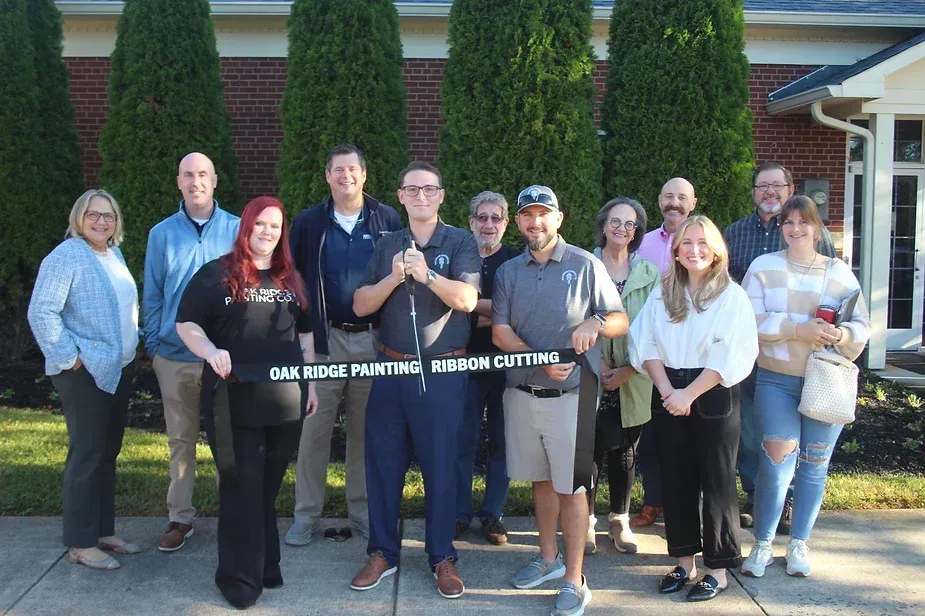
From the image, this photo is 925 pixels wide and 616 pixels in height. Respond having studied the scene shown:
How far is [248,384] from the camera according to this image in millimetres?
3639

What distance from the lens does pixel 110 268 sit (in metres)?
4.17

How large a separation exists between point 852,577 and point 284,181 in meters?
6.12

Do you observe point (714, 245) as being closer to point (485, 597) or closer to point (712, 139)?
point (485, 597)

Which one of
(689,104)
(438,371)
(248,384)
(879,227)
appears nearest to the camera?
(248,384)

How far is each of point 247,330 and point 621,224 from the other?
207 centimetres

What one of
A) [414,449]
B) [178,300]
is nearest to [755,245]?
[414,449]

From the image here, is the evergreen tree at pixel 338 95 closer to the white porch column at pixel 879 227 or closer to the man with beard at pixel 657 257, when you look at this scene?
the man with beard at pixel 657 257

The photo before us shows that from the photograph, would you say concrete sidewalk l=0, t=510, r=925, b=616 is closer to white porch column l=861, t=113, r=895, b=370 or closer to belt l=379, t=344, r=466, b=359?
belt l=379, t=344, r=466, b=359

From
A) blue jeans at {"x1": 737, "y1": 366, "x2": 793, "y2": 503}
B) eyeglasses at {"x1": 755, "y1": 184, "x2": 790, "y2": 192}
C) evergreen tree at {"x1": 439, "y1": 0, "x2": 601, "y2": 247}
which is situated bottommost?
blue jeans at {"x1": 737, "y1": 366, "x2": 793, "y2": 503}

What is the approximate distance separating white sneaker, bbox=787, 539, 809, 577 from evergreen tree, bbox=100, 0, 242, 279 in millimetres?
6660

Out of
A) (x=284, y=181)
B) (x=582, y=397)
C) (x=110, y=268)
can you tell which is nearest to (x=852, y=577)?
(x=582, y=397)

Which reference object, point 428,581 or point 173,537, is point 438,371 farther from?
point 173,537

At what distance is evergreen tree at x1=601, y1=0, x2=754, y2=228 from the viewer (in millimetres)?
7582

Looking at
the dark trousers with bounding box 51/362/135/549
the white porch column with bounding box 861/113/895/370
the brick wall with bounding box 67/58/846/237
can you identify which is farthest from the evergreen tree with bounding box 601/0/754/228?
the dark trousers with bounding box 51/362/135/549
